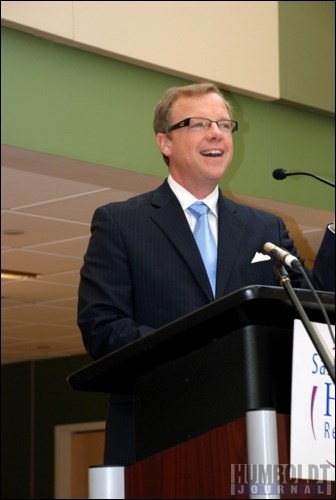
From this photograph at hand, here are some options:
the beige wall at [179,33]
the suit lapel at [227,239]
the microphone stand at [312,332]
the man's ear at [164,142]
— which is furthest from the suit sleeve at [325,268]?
the beige wall at [179,33]

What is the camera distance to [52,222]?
720 centimetres

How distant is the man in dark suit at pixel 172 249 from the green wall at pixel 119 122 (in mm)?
2908

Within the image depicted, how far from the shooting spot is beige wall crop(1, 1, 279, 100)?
18.3 feet

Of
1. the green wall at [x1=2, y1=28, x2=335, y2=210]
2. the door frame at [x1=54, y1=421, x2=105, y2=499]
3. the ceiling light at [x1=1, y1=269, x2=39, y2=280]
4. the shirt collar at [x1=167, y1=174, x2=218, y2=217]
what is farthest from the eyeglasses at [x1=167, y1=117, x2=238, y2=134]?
the door frame at [x1=54, y1=421, x2=105, y2=499]

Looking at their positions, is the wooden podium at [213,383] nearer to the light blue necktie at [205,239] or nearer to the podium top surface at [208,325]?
the podium top surface at [208,325]

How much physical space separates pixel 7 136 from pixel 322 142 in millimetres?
2633

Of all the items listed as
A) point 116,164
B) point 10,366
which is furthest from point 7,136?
point 10,366

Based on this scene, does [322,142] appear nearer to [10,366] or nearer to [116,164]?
[116,164]

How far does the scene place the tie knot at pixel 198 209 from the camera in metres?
2.47

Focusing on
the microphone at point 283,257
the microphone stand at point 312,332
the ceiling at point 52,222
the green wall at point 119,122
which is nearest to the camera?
the microphone stand at point 312,332

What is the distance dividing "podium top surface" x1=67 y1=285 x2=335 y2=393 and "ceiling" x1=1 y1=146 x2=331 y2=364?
3683mm

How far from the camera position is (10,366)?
13773 millimetres

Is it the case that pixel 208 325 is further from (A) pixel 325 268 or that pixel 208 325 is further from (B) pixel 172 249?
(B) pixel 172 249

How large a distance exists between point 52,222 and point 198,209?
15.8ft
